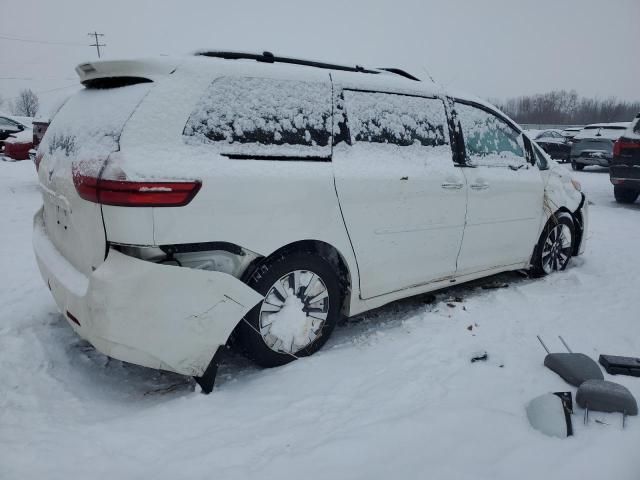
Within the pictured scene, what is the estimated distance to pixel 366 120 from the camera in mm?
2865

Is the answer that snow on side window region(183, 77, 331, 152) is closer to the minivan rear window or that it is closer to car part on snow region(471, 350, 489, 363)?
the minivan rear window

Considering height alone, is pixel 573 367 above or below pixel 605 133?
below

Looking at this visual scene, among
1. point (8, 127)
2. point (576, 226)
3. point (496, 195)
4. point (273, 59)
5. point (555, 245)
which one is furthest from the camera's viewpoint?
point (8, 127)

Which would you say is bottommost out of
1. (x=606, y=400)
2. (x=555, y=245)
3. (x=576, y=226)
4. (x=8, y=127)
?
(x=606, y=400)

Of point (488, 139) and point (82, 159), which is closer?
point (82, 159)

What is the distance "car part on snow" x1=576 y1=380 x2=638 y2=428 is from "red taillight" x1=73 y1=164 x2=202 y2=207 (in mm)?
2233

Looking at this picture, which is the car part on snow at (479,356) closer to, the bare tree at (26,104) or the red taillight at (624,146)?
the red taillight at (624,146)

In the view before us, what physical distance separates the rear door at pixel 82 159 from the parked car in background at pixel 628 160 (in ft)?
29.6

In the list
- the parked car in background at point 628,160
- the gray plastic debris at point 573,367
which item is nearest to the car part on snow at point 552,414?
the gray plastic debris at point 573,367

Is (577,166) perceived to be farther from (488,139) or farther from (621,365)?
(621,365)

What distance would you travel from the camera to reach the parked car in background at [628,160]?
26.4 ft

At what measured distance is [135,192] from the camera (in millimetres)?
1970

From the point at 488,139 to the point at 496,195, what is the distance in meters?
0.50

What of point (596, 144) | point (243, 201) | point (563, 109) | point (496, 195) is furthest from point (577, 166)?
point (563, 109)
